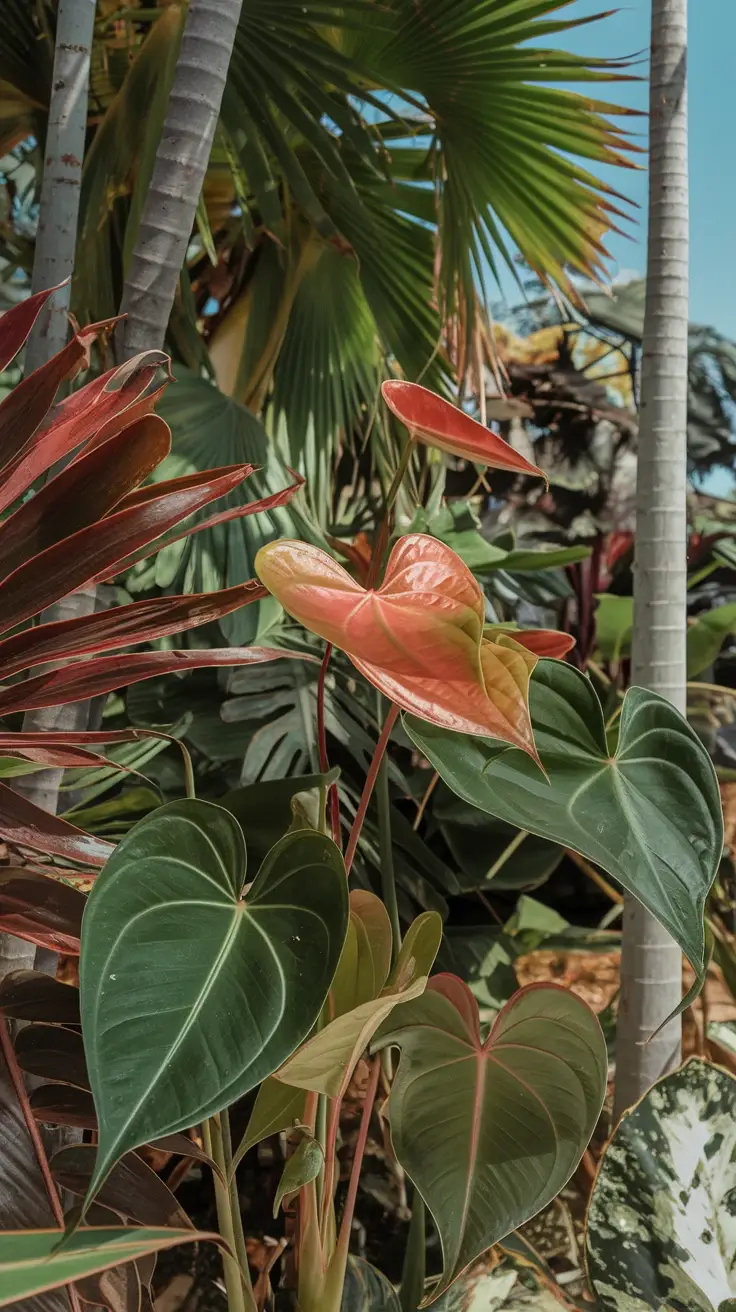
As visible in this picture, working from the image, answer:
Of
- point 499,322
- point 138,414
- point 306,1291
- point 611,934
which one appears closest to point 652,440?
point 138,414

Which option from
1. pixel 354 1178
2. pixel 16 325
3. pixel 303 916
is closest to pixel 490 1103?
pixel 354 1178

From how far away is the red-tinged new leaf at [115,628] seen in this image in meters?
0.53

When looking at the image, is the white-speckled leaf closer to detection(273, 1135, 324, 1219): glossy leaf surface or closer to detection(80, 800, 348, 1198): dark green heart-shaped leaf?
detection(273, 1135, 324, 1219): glossy leaf surface

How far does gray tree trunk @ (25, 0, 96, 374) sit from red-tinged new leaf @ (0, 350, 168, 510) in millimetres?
252

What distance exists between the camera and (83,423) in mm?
554

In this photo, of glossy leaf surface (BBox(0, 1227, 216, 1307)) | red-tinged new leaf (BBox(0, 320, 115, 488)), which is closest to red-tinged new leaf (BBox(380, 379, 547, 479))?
red-tinged new leaf (BBox(0, 320, 115, 488))

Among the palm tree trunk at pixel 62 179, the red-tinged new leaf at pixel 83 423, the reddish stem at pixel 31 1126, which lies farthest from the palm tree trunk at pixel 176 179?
the reddish stem at pixel 31 1126

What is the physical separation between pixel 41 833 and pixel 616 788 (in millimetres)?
355

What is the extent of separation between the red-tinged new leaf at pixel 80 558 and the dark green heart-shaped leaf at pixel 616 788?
0.62 feet

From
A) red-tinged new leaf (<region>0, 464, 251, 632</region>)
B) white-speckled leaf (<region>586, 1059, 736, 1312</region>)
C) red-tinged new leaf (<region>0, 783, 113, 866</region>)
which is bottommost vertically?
white-speckled leaf (<region>586, 1059, 736, 1312</region>)

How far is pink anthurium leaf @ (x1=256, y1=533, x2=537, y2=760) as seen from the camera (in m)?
0.38

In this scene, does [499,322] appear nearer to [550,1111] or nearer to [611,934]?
[611,934]

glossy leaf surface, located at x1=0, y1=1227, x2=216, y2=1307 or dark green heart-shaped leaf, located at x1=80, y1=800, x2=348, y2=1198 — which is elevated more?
dark green heart-shaped leaf, located at x1=80, y1=800, x2=348, y2=1198

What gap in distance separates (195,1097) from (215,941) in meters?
0.09
